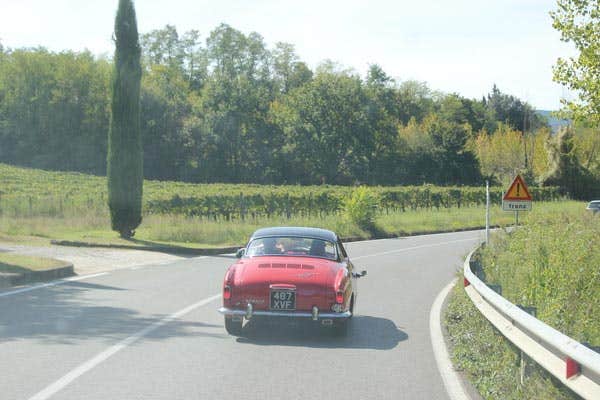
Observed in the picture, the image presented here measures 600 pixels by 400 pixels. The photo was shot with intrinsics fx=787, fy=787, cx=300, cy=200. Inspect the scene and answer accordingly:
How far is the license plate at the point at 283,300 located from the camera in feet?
32.5

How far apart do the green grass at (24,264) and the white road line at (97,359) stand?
5.90 metres

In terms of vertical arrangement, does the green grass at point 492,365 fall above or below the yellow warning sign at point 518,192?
below

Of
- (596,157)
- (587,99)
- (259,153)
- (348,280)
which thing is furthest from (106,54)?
(348,280)

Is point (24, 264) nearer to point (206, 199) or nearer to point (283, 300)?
point (283, 300)

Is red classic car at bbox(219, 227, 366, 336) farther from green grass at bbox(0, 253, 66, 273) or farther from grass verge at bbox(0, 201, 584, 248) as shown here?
grass verge at bbox(0, 201, 584, 248)

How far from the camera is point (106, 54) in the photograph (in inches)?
4230

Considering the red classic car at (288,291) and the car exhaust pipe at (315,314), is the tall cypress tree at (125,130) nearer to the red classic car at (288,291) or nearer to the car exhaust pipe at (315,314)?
the red classic car at (288,291)

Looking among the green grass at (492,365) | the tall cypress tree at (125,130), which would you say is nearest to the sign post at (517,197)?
the green grass at (492,365)

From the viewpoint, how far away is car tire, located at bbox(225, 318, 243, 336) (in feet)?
33.6

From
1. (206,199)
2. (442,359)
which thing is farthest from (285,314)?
(206,199)

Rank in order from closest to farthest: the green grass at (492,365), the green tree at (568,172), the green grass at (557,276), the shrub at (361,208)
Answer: the green grass at (492,365) < the green grass at (557,276) < the shrub at (361,208) < the green tree at (568,172)

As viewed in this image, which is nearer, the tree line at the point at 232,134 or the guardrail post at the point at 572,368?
the guardrail post at the point at 572,368

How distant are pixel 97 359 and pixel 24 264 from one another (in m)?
10.2

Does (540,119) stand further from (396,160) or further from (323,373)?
(323,373)
